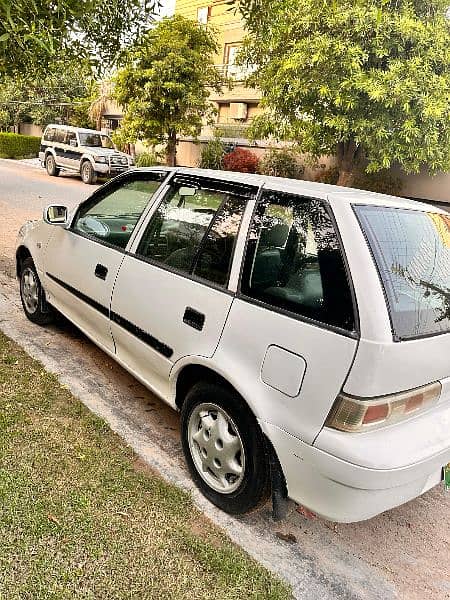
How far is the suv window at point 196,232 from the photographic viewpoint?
2.60m

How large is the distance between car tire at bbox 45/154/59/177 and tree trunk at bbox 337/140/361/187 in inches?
474

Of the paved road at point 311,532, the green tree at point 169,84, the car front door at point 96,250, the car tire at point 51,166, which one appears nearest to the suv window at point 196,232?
the car front door at point 96,250

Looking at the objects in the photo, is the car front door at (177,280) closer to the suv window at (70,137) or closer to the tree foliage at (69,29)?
the tree foliage at (69,29)

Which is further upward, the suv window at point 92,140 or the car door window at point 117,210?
the suv window at point 92,140

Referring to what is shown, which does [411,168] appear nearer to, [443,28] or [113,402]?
[443,28]

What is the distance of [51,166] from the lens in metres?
21.1

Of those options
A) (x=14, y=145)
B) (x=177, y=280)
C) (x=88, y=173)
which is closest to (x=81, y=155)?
(x=88, y=173)

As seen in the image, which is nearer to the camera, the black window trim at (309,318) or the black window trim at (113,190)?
the black window trim at (309,318)

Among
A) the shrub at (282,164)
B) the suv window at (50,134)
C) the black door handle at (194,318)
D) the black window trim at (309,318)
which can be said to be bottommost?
the black door handle at (194,318)

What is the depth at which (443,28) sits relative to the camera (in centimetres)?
1281

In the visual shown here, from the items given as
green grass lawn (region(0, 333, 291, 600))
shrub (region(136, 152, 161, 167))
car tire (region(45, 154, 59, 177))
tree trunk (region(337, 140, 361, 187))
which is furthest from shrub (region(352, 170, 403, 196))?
green grass lawn (region(0, 333, 291, 600))

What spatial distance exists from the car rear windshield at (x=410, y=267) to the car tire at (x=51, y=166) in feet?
68.5

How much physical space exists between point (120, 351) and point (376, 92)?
1113 cm

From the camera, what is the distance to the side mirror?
3898 millimetres
